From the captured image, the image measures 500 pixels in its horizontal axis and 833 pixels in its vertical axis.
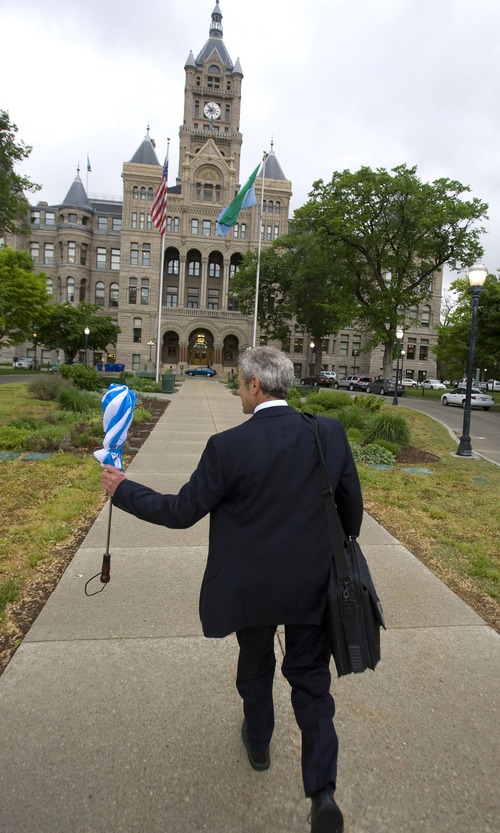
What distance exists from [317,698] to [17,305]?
37485 mm

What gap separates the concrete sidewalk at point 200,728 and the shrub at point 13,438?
6418 mm

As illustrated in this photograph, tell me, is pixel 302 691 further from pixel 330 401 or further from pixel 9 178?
pixel 9 178

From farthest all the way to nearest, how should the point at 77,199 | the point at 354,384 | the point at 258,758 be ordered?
the point at 77,199, the point at 354,384, the point at 258,758

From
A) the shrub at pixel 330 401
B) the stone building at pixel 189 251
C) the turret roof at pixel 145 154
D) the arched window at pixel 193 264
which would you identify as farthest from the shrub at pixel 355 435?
the turret roof at pixel 145 154

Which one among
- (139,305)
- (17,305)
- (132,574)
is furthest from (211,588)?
(139,305)

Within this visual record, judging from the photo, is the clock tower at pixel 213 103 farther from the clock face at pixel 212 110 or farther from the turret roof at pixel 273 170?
the turret roof at pixel 273 170

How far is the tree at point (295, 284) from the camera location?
4500cm

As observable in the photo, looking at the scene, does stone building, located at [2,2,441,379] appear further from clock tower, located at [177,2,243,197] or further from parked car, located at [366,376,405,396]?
parked car, located at [366,376,405,396]

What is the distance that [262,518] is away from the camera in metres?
2.04

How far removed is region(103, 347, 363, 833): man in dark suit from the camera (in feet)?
6.61

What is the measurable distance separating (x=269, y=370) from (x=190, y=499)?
0.65 metres

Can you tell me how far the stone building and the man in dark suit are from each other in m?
Result: 67.4

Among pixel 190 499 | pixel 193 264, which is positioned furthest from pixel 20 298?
pixel 193 264

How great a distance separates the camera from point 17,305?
113ft
